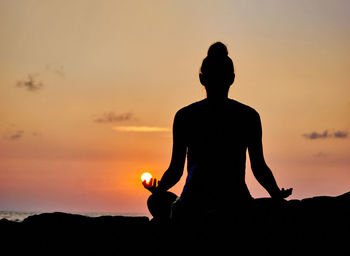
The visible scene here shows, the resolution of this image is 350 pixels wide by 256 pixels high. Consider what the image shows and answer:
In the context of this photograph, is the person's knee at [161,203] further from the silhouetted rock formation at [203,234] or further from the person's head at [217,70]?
the person's head at [217,70]

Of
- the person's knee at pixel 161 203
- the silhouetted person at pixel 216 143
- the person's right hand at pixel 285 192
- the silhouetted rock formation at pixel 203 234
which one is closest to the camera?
the silhouetted rock formation at pixel 203 234

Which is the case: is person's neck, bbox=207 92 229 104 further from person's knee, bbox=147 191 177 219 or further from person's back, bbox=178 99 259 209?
person's knee, bbox=147 191 177 219

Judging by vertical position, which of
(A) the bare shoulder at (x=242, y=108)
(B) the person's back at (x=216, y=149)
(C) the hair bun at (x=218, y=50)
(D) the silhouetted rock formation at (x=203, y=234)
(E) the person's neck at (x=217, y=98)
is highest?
(C) the hair bun at (x=218, y=50)

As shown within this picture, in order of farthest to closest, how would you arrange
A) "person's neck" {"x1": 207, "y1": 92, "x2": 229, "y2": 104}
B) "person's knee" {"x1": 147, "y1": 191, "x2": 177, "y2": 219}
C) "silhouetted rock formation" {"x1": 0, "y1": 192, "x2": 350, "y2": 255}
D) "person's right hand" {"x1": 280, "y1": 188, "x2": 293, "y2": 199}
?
"person's knee" {"x1": 147, "y1": 191, "x2": 177, "y2": 219} → "person's right hand" {"x1": 280, "y1": 188, "x2": 293, "y2": 199} → "person's neck" {"x1": 207, "y1": 92, "x2": 229, "y2": 104} → "silhouetted rock formation" {"x1": 0, "y1": 192, "x2": 350, "y2": 255}

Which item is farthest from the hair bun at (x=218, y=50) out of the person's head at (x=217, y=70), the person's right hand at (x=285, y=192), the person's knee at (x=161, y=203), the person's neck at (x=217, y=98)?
the person's knee at (x=161, y=203)

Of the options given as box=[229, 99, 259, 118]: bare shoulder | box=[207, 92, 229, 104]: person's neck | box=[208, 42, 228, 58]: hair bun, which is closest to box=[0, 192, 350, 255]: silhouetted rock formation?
box=[229, 99, 259, 118]: bare shoulder

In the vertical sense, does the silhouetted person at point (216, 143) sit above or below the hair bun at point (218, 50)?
below

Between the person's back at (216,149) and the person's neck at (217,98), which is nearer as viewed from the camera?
the person's back at (216,149)

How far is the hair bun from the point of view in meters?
5.43

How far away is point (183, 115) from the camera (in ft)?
18.9

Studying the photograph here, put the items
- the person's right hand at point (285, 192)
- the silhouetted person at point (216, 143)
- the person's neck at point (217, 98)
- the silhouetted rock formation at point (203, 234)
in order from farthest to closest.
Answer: the person's right hand at point (285, 192) < the person's neck at point (217, 98) < the silhouetted person at point (216, 143) < the silhouetted rock formation at point (203, 234)

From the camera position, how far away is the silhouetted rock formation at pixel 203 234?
519cm

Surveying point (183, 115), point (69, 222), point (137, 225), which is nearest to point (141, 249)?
point (137, 225)

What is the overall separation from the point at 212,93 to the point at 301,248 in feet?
7.18
